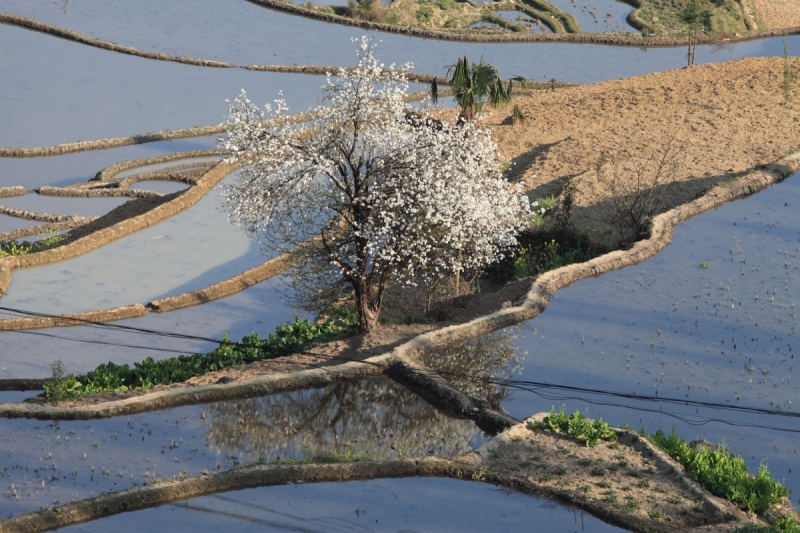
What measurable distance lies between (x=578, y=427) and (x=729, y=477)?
8.36 ft

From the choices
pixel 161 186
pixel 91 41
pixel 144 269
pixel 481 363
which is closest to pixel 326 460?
pixel 481 363

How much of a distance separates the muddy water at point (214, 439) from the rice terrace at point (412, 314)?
59 millimetres

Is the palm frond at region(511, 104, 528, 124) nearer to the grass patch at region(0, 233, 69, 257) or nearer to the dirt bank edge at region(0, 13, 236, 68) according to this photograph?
the grass patch at region(0, 233, 69, 257)

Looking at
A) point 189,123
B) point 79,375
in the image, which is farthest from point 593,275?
point 189,123

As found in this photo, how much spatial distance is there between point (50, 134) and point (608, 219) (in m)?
21.1

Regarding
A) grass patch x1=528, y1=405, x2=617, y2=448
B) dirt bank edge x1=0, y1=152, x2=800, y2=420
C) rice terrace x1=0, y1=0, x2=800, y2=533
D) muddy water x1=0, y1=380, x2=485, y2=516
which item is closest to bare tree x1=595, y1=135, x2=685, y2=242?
rice terrace x1=0, y1=0, x2=800, y2=533

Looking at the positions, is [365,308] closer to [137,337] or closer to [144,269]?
[137,337]

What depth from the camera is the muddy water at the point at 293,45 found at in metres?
47.8

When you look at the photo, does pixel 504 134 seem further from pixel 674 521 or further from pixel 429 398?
pixel 674 521

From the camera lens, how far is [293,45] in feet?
164

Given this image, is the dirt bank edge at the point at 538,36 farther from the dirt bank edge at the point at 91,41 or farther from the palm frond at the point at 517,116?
the palm frond at the point at 517,116

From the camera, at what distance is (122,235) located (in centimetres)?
2938

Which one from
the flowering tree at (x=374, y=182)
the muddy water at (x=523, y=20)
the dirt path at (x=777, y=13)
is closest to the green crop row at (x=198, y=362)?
the flowering tree at (x=374, y=182)

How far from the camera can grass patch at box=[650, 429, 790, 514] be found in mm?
15188
